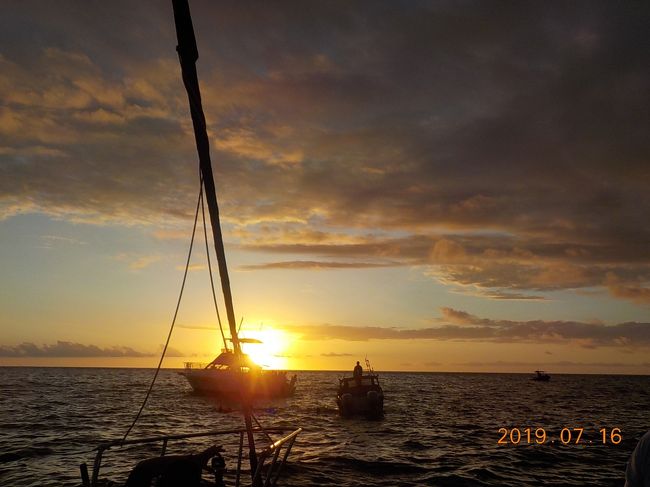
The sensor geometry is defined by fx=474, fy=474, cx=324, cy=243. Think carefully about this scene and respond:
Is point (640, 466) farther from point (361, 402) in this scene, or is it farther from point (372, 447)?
point (361, 402)

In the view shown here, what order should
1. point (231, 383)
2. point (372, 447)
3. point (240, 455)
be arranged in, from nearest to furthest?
point (240, 455) < point (372, 447) < point (231, 383)

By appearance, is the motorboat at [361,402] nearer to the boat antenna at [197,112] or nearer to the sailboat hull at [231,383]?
the sailboat hull at [231,383]

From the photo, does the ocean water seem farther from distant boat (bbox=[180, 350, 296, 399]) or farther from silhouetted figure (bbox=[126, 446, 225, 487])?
silhouetted figure (bbox=[126, 446, 225, 487])

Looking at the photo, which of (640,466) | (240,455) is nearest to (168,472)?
(240,455)

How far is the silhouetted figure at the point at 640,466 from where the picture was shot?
143 inches
